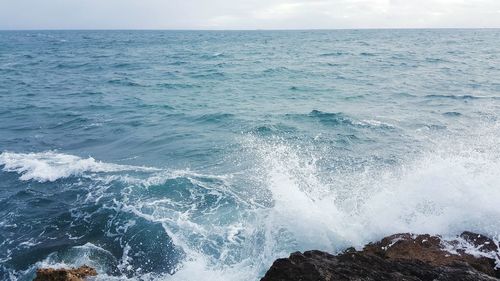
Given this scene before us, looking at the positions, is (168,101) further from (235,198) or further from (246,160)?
(235,198)

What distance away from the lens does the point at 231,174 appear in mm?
11086

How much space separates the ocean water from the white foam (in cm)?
5

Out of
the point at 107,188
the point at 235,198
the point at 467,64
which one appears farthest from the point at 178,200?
the point at 467,64

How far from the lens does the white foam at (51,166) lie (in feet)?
36.3

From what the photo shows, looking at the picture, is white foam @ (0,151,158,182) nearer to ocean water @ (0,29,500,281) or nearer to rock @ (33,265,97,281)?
ocean water @ (0,29,500,281)

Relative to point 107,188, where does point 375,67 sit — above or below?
above

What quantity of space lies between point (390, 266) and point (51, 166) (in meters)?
10.2

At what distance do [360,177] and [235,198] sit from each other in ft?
11.4

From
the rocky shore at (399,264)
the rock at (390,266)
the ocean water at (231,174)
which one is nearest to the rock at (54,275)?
the rocky shore at (399,264)

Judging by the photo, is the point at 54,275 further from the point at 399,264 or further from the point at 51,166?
the point at 51,166

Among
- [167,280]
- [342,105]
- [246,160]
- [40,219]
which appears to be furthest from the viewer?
[342,105]

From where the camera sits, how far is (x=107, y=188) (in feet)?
33.6

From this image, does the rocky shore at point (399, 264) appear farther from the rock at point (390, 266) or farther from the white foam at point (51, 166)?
the white foam at point (51, 166)

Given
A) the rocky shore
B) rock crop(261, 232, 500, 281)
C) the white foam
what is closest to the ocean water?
the white foam
